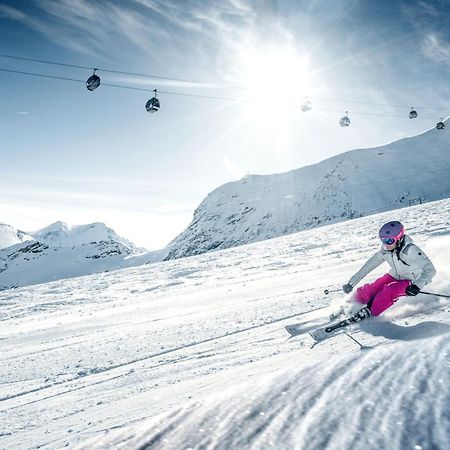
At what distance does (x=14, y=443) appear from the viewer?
2670 millimetres

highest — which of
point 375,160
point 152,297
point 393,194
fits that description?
point 375,160

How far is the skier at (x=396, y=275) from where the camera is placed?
4312 mm

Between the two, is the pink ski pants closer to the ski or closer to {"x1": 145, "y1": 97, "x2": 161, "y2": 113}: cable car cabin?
the ski

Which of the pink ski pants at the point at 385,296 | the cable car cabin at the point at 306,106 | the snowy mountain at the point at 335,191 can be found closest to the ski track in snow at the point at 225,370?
the pink ski pants at the point at 385,296

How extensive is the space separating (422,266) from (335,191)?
129992 millimetres

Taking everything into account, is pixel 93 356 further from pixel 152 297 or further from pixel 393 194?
pixel 393 194

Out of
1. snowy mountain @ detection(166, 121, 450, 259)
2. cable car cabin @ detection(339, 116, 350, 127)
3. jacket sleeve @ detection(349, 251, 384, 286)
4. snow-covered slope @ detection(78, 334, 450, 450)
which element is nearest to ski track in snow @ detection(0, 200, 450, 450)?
snow-covered slope @ detection(78, 334, 450, 450)

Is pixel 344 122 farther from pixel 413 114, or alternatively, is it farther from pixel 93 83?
pixel 93 83

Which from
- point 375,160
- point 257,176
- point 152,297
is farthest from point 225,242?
point 152,297

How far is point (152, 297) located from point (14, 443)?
25.3 ft

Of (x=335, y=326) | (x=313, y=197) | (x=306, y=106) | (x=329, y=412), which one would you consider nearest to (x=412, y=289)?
(x=335, y=326)

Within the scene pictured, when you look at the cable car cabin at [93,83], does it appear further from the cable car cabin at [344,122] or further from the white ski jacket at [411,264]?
the cable car cabin at [344,122]

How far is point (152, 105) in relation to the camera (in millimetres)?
14602

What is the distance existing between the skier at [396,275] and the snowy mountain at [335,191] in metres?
80.1
